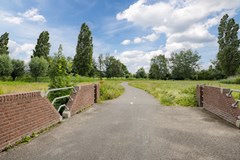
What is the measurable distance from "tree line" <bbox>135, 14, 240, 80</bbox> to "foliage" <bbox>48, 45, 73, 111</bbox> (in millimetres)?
46449

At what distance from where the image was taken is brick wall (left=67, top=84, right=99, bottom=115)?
871 cm

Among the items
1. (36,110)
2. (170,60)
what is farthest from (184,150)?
(170,60)

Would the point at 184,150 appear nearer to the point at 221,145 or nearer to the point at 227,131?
the point at 221,145

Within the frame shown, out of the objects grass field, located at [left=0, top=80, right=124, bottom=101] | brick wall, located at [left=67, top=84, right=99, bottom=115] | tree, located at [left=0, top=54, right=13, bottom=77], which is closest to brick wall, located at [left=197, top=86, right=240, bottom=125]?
brick wall, located at [left=67, top=84, right=99, bottom=115]

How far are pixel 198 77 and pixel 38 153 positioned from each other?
79.0m

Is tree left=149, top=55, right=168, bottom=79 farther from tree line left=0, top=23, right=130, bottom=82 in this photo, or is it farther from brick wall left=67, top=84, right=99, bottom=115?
brick wall left=67, top=84, right=99, bottom=115

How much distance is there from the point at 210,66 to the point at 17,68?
68.8 meters

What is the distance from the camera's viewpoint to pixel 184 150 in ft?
14.7

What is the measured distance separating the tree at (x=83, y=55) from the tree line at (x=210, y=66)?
30249 mm

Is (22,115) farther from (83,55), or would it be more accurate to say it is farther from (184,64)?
(184,64)

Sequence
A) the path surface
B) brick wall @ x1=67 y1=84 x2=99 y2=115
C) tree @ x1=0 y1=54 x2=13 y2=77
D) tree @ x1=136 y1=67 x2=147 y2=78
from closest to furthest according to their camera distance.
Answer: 1. the path surface
2. brick wall @ x1=67 y1=84 x2=99 y2=115
3. tree @ x1=0 y1=54 x2=13 y2=77
4. tree @ x1=136 y1=67 x2=147 y2=78

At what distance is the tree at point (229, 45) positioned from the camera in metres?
47.9

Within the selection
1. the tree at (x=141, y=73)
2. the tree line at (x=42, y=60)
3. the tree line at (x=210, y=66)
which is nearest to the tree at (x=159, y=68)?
the tree line at (x=210, y=66)

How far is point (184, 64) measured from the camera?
3484 inches
